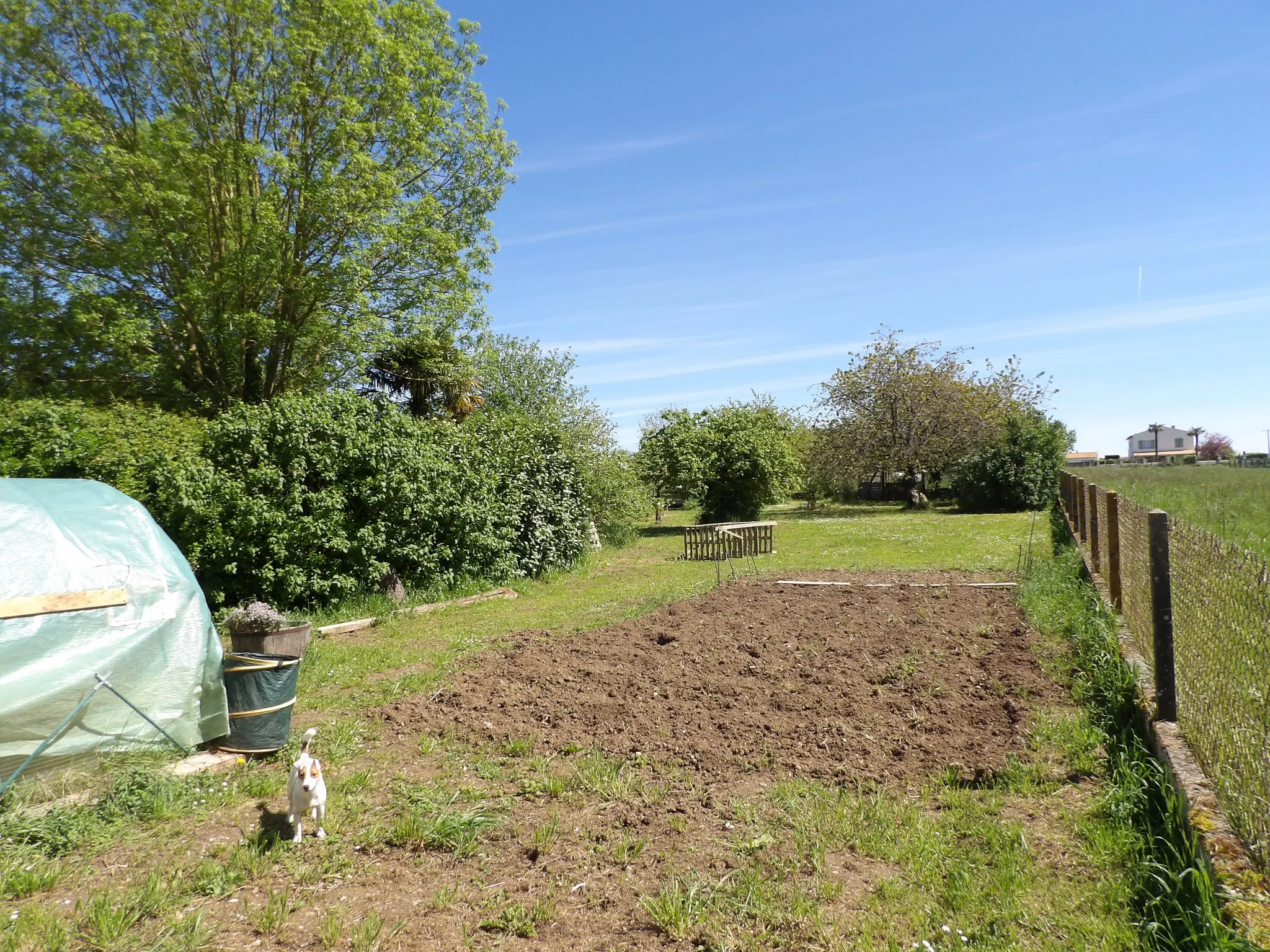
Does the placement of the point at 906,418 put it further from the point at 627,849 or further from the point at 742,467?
the point at 627,849

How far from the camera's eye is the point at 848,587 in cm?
1139

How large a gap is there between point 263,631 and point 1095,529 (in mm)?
10173

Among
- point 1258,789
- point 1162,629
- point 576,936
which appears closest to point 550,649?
point 576,936

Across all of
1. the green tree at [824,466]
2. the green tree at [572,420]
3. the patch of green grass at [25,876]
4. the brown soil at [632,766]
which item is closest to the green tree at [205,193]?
the green tree at [572,420]

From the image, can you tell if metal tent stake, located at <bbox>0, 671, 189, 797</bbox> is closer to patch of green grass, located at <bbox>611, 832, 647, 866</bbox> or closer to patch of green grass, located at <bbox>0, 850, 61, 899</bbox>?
patch of green grass, located at <bbox>0, 850, 61, 899</bbox>

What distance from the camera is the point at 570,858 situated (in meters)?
4.00

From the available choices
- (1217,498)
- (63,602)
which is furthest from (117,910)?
(1217,498)

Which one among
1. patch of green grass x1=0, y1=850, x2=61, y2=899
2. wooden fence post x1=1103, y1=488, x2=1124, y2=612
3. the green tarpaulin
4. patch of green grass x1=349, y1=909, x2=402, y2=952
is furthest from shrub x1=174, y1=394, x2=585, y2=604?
wooden fence post x1=1103, y1=488, x2=1124, y2=612

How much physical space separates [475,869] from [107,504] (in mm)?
4320

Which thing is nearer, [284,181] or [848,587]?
[848,587]

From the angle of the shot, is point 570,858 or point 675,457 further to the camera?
Answer: point 675,457

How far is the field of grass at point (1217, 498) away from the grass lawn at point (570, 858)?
102 inches

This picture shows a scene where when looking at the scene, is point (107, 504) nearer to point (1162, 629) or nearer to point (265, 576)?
point (265, 576)

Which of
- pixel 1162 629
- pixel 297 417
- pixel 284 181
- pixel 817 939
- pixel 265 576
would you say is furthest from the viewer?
pixel 284 181
